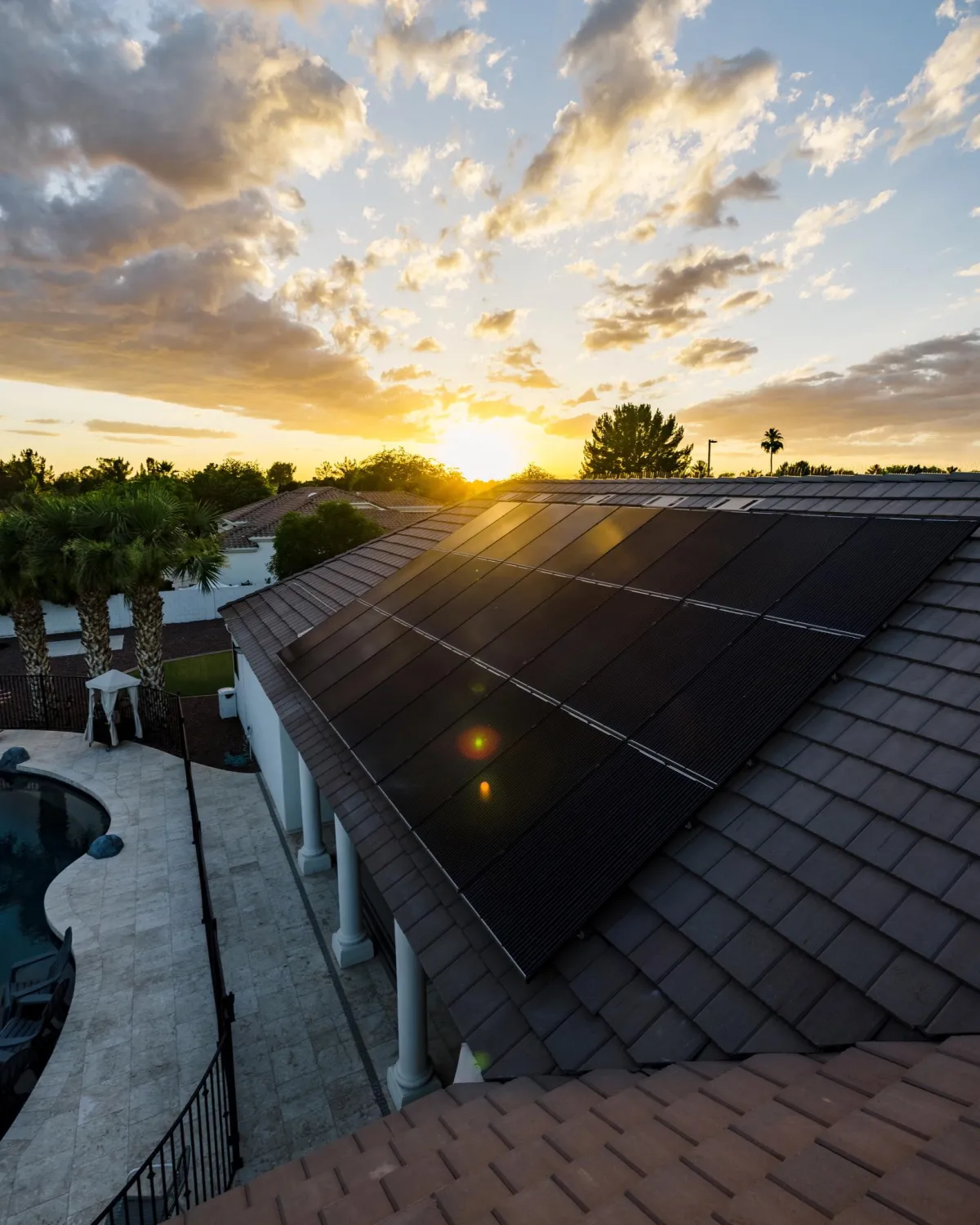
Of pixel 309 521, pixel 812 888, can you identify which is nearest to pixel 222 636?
pixel 309 521

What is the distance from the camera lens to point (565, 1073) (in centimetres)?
472

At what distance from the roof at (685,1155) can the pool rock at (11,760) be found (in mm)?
22105

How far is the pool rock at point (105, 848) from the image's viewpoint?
16047 mm

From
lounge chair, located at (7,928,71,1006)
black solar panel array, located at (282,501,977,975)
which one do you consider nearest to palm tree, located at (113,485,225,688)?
lounge chair, located at (7,928,71,1006)

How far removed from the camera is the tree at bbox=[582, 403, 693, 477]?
7550 centimetres

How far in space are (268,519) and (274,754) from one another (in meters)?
44.3

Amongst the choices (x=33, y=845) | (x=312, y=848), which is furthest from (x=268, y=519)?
(x=312, y=848)

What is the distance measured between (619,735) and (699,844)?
1518 mm

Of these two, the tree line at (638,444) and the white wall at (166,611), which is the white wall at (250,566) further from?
the tree line at (638,444)

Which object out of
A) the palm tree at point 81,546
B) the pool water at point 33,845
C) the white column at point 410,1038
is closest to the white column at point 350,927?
the white column at point 410,1038

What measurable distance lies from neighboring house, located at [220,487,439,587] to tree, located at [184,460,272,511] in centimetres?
2431

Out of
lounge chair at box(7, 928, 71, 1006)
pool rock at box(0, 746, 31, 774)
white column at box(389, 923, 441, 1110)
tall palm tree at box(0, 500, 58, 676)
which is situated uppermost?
tall palm tree at box(0, 500, 58, 676)

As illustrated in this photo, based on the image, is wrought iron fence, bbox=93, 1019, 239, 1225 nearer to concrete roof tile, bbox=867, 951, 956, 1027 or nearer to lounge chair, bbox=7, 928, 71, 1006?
lounge chair, bbox=7, 928, 71, 1006

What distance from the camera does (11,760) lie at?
21344mm
